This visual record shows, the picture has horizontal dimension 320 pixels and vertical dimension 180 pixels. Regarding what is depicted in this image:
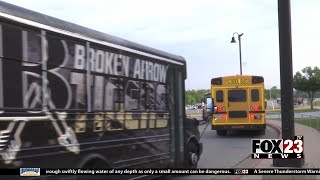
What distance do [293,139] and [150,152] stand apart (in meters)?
2.59

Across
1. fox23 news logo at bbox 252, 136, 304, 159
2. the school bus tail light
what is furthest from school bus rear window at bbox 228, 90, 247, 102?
fox23 news logo at bbox 252, 136, 304, 159

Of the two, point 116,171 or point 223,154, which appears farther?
point 223,154

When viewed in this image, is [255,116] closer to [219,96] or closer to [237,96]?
[237,96]

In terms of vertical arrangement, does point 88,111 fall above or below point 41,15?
below

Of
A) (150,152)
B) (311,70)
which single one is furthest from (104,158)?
(311,70)

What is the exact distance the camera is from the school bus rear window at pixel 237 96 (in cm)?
2428

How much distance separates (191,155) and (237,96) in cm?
1308

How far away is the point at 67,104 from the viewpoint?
676cm

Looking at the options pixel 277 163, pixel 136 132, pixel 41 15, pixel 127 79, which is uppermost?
pixel 41 15

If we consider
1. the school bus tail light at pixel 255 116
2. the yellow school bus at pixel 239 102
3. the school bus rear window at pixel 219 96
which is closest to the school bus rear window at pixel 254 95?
the yellow school bus at pixel 239 102

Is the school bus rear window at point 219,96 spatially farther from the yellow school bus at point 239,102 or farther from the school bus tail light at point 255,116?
the school bus tail light at point 255,116

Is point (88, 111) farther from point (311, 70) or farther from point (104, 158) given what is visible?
point (311, 70)

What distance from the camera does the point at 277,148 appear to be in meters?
8.70

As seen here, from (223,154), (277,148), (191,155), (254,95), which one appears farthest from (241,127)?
(277,148)
